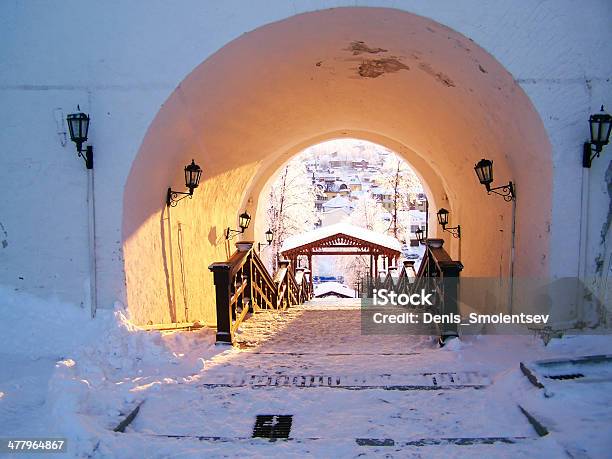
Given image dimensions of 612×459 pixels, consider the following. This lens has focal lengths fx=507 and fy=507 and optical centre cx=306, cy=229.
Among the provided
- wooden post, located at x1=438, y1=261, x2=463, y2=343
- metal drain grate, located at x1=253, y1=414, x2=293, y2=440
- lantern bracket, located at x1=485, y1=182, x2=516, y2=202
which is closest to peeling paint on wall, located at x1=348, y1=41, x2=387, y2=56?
lantern bracket, located at x1=485, y1=182, x2=516, y2=202

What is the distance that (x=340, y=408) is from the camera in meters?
3.77

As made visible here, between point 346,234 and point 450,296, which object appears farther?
point 346,234

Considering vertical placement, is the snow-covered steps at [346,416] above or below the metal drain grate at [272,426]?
above

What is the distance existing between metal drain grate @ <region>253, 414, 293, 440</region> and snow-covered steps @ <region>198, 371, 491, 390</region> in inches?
20.5

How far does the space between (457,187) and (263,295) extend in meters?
4.23

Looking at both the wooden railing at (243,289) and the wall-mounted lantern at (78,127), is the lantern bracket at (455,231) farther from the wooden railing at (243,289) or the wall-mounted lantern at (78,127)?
the wall-mounted lantern at (78,127)

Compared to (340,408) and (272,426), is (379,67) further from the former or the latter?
(272,426)

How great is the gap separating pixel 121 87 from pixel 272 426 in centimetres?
363

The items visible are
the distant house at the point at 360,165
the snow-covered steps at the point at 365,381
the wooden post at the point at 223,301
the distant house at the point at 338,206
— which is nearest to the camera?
the snow-covered steps at the point at 365,381

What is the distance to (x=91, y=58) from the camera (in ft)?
16.9

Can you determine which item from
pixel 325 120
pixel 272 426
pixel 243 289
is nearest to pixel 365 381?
pixel 272 426

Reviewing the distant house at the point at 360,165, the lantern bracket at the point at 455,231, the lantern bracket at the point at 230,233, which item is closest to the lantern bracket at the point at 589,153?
the lantern bracket at the point at 455,231

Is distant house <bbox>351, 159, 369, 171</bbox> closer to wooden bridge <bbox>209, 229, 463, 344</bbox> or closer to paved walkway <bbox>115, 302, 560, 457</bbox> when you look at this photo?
wooden bridge <bbox>209, 229, 463, 344</bbox>

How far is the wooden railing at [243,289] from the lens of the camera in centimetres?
560
